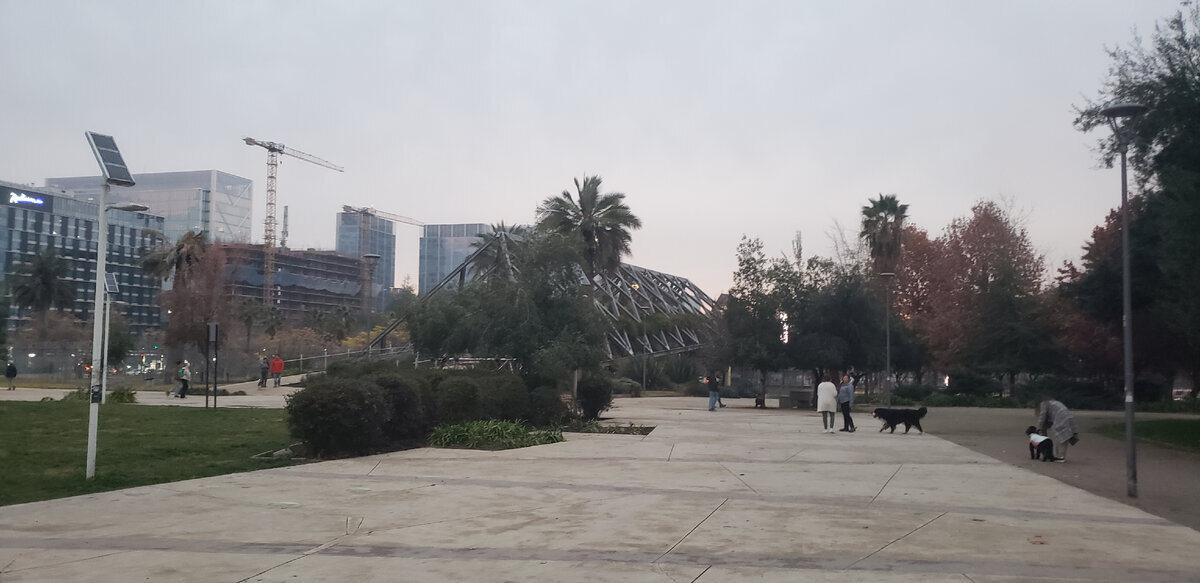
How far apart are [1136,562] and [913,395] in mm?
43983

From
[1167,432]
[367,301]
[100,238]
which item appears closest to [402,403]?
[100,238]

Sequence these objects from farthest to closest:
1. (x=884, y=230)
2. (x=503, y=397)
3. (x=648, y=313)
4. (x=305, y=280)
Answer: (x=305, y=280) < (x=648, y=313) < (x=884, y=230) < (x=503, y=397)

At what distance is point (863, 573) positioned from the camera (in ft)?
24.8

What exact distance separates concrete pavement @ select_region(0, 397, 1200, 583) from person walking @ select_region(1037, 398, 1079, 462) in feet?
9.95

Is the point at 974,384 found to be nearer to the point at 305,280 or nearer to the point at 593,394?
the point at 593,394

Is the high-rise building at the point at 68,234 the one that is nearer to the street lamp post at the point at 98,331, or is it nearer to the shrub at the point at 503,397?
the shrub at the point at 503,397

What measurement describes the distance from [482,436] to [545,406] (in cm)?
507

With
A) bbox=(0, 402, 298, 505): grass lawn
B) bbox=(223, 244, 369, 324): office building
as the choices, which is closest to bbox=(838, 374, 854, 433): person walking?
bbox=(0, 402, 298, 505): grass lawn

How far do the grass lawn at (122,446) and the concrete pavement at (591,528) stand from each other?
3.52ft

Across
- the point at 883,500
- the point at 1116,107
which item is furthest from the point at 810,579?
the point at 1116,107

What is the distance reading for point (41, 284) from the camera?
264ft

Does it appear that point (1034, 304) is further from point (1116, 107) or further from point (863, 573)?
point (863, 573)

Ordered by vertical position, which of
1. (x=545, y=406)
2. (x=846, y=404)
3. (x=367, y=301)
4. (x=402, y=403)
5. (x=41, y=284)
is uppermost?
(x=367, y=301)

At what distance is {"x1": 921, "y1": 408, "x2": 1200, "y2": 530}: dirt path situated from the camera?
12086mm
